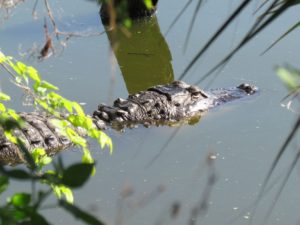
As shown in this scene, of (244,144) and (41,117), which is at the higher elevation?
(244,144)

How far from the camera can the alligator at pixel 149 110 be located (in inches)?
222

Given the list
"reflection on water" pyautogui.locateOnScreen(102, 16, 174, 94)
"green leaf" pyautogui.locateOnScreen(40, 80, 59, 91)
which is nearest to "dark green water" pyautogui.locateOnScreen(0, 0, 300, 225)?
"reflection on water" pyautogui.locateOnScreen(102, 16, 174, 94)

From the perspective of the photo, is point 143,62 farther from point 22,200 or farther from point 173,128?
point 22,200

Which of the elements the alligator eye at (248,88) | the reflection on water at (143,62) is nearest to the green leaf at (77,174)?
the alligator eye at (248,88)

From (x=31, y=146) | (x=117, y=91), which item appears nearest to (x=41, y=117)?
(x=31, y=146)

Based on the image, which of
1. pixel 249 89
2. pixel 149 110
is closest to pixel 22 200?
pixel 149 110

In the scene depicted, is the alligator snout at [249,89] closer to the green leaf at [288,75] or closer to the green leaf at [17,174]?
the green leaf at [288,75]

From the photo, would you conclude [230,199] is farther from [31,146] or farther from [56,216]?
[31,146]

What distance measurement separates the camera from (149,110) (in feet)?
21.0

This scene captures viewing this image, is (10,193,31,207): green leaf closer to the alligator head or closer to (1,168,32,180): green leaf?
(1,168,32,180): green leaf

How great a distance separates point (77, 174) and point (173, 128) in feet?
17.4

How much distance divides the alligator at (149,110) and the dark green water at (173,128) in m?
0.13

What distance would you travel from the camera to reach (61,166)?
84 cm

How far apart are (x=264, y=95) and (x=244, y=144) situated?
1112 millimetres
